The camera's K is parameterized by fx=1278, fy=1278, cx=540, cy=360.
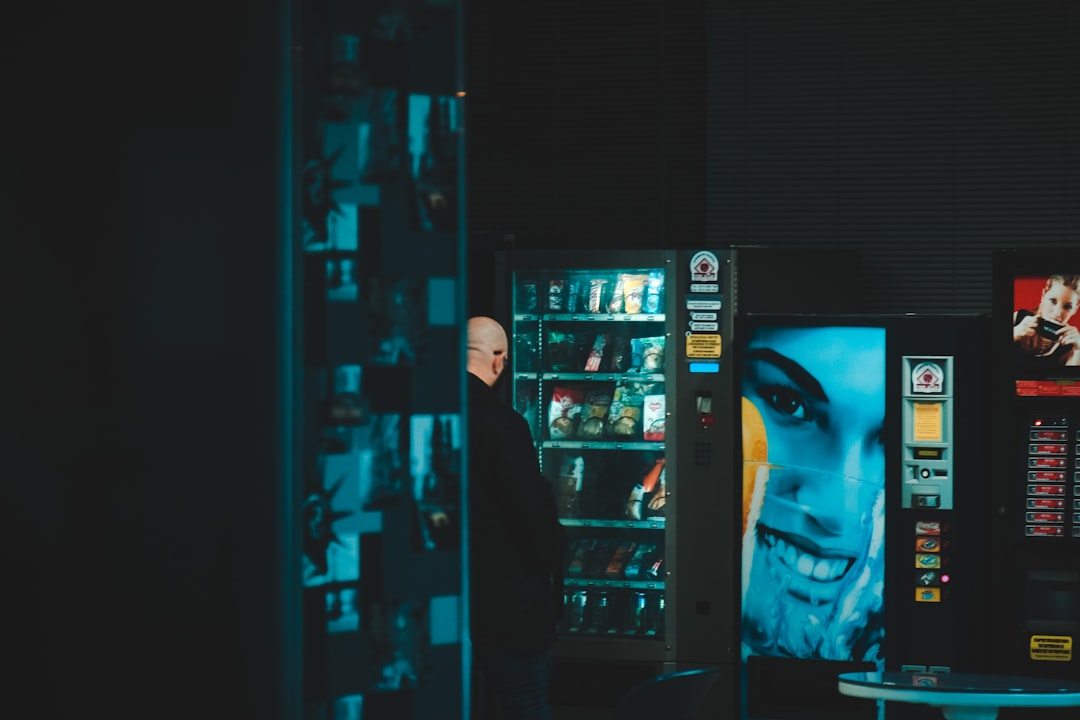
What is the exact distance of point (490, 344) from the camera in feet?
11.7

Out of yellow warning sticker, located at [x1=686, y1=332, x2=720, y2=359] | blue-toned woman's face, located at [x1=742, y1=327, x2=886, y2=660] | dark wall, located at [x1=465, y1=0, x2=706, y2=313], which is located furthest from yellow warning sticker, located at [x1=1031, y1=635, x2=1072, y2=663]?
dark wall, located at [x1=465, y1=0, x2=706, y2=313]

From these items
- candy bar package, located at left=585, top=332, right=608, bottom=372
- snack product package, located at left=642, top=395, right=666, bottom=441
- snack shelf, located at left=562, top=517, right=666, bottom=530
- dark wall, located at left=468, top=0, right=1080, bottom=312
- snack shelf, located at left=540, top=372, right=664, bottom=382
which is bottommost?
snack shelf, located at left=562, top=517, right=666, bottom=530

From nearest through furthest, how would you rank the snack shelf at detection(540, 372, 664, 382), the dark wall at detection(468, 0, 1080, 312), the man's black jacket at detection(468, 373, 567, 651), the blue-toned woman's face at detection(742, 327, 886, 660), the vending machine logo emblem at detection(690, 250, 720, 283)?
the man's black jacket at detection(468, 373, 567, 651), the blue-toned woman's face at detection(742, 327, 886, 660), the vending machine logo emblem at detection(690, 250, 720, 283), the snack shelf at detection(540, 372, 664, 382), the dark wall at detection(468, 0, 1080, 312)

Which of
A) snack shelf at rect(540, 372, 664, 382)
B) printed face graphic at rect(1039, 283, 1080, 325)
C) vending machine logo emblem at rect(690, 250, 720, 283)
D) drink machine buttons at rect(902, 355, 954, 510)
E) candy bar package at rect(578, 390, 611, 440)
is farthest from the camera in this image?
candy bar package at rect(578, 390, 611, 440)

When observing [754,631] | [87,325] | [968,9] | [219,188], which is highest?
[968,9]

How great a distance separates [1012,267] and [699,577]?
5.59 feet

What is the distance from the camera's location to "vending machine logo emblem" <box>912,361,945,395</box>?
462 centimetres

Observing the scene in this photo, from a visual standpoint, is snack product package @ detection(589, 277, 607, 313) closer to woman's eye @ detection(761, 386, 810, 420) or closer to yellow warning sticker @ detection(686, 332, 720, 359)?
yellow warning sticker @ detection(686, 332, 720, 359)

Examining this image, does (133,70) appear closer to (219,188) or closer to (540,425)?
(219,188)

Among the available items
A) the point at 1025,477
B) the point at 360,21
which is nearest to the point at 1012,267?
the point at 1025,477

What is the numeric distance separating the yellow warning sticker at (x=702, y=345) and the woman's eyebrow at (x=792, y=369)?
0.62 ft

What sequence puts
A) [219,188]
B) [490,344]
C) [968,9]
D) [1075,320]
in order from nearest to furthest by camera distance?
[219,188] → [490,344] → [1075,320] → [968,9]

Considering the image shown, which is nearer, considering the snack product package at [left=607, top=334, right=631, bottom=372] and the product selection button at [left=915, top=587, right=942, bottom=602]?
the product selection button at [left=915, top=587, right=942, bottom=602]

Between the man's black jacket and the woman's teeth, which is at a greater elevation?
the man's black jacket
